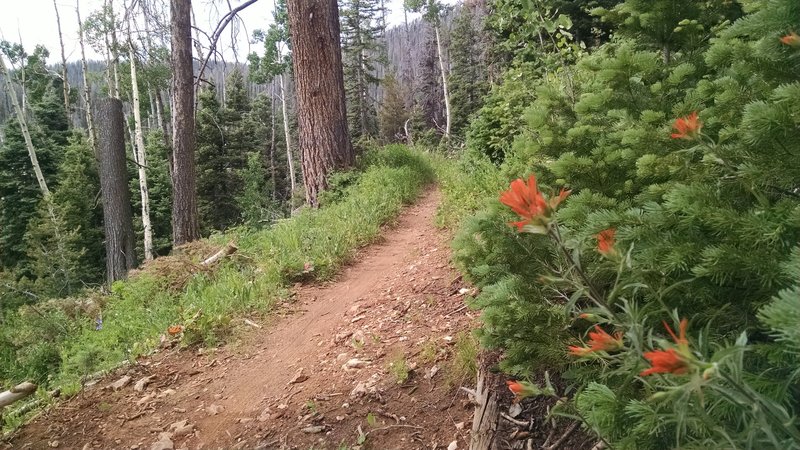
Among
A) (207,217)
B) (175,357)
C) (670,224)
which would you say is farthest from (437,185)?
(207,217)

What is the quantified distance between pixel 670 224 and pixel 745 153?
0.96 ft

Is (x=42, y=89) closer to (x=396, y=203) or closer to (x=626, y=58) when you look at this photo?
(x=396, y=203)

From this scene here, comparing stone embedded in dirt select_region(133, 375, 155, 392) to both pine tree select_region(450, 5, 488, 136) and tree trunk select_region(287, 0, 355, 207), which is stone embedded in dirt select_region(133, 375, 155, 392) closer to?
tree trunk select_region(287, 0, 355, 207)

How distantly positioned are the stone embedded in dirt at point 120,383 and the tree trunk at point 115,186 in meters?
6.81

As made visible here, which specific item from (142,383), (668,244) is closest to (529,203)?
(668,244)

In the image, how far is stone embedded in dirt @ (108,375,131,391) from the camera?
13.0ft

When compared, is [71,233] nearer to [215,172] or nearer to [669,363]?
[215,172]

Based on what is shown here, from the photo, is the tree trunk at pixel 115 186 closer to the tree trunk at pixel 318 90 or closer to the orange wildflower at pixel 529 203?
the tree trunk at pixel 318 90

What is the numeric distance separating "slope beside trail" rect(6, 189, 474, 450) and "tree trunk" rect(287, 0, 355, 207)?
3.78 metres

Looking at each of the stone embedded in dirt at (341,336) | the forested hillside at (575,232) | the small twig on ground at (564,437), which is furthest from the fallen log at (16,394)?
the small twig on ground at (564,437)

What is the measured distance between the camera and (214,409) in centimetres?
343

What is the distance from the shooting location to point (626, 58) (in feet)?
6.89

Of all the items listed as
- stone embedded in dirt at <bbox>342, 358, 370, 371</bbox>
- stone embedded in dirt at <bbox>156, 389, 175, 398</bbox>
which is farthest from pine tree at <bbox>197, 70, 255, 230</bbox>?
stone embedded in dirt at <bbox>342, 358, 370, 371</bbox>

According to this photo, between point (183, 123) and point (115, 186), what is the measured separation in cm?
242
